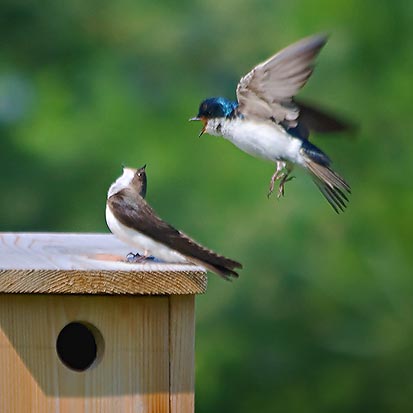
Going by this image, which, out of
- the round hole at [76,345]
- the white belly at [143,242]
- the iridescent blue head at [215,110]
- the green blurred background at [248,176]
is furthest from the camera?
the green blurred background at [248,176]

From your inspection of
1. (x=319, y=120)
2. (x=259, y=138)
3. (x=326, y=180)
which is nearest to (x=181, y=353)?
(x=259, y=138)

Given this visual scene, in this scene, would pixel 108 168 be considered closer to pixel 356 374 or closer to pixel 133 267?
pixel 356 374

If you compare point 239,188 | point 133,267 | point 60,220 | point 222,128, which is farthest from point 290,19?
point 133,267

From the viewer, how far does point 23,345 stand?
3.53 m

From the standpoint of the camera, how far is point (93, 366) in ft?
11.7

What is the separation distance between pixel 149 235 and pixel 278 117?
0.66 m

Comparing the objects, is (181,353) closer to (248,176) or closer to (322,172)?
(322,172)

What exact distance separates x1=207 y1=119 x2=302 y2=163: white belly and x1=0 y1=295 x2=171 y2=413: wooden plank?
566 millimetres

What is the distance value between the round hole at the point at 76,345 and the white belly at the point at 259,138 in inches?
24.3

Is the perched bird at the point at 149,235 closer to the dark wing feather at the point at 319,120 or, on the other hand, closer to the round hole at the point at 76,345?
the round hole at the point at 76,345

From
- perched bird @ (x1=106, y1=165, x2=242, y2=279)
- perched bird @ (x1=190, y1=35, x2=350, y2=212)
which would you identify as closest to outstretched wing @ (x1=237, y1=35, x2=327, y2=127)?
perched bird @ (x1=190, y1=35, x2=350, y2=212)

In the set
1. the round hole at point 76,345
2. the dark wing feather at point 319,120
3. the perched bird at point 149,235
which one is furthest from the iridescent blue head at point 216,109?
the round hole at point 76,345

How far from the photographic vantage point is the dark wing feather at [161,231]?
3326 mm

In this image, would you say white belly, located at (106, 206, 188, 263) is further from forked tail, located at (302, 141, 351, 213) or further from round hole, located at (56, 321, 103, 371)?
forked tail, located at (302, 141, 351, 213)
